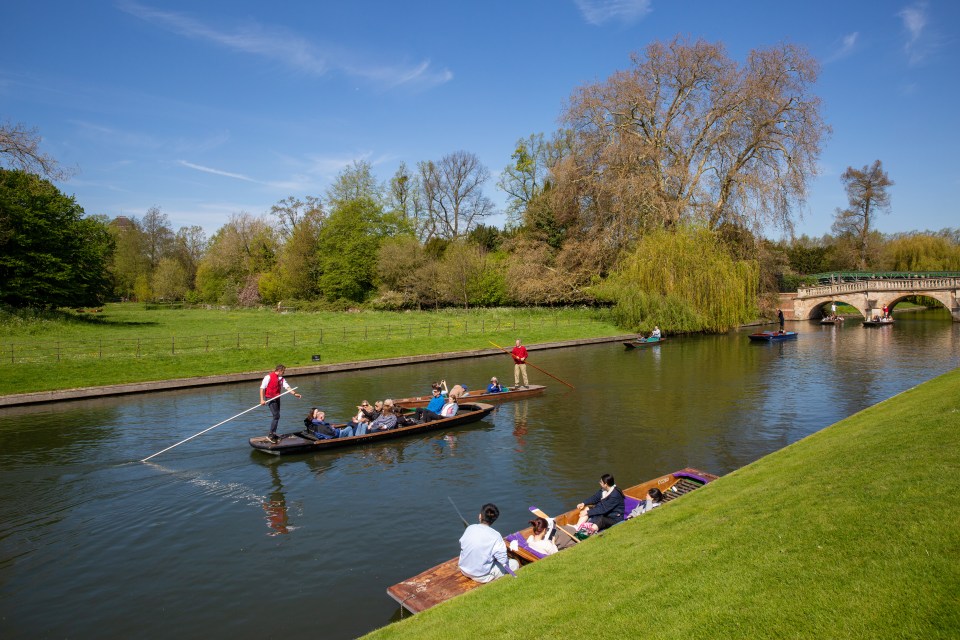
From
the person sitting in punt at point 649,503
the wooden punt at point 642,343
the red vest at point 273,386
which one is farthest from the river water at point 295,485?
the wooden punt at point 642,343

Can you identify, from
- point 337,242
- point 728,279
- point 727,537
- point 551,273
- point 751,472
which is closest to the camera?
point 727,537

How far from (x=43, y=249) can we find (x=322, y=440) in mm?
40509

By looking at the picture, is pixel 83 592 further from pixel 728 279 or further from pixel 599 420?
pixel 728 279

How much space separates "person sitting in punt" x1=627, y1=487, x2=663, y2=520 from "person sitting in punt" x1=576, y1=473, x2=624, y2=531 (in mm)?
376

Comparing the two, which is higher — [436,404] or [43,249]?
[43,249]

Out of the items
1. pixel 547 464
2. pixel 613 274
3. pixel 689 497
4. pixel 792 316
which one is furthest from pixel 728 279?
pixel 689 497

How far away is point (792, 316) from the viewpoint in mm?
59531

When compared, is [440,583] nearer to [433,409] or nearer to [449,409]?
[449,409]

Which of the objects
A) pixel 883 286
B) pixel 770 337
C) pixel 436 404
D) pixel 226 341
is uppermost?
pixel 883 286

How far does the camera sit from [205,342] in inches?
1312

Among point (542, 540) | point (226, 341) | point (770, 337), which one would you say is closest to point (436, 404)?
point (542, 540)

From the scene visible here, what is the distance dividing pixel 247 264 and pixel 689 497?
76.8m

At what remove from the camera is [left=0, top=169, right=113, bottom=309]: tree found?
40.9 m

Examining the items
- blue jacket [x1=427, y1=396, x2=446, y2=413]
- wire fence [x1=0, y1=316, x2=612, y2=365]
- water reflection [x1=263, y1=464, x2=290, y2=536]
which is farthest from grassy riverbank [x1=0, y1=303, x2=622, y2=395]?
water reflection [x1=263, y1=464, x2=290, y2=536]
